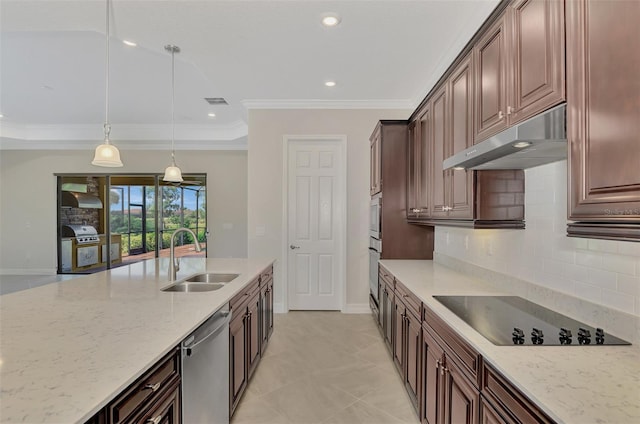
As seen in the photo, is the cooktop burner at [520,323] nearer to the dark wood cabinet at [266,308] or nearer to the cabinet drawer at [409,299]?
the cabinet drawer at [409,299]

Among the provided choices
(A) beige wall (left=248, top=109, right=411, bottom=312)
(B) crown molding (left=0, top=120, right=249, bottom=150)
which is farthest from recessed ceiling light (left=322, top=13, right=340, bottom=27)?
(B) crown molding (left=0, top=120, right=249, bottom=150)

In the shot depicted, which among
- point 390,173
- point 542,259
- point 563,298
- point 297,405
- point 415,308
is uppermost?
point 390,173

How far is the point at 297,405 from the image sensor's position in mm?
2414

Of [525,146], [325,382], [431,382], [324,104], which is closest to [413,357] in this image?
[431,382]

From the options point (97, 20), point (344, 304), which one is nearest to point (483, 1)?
point (97, 20)

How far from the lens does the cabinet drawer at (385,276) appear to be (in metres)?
2.96

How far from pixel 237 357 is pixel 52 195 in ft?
25.0

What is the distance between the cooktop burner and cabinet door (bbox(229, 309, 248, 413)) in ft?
4.23

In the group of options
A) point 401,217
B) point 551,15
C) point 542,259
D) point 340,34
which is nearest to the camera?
point 551,15

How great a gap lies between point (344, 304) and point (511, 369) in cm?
361

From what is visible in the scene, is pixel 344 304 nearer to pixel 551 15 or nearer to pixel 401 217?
pixel 401 217

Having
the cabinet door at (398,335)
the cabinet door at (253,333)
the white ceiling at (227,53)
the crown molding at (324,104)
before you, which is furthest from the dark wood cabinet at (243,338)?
the crown molding at (324,104)

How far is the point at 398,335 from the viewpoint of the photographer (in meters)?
2.68

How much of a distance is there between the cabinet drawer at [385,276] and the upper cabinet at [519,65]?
4.78ft
